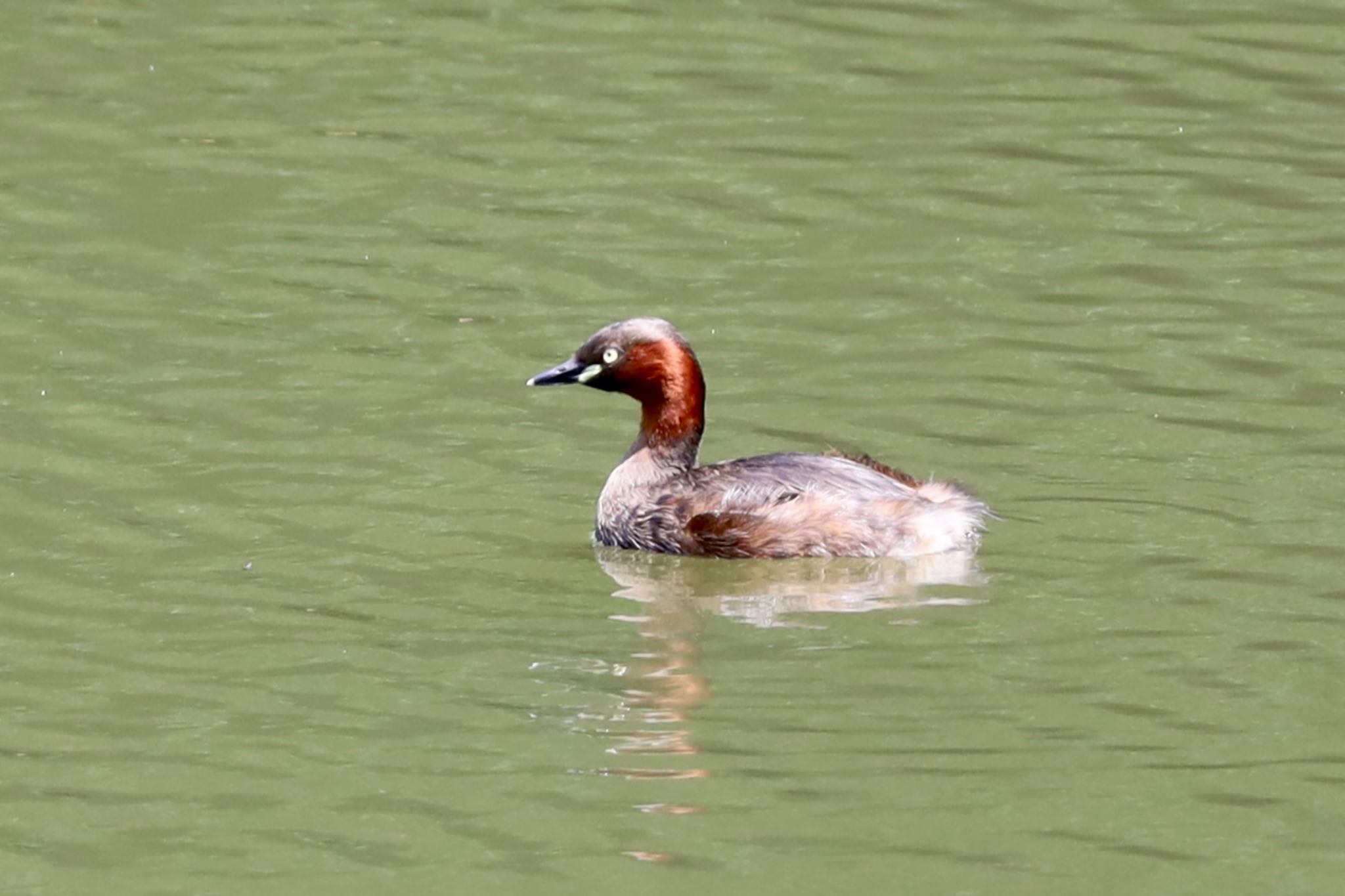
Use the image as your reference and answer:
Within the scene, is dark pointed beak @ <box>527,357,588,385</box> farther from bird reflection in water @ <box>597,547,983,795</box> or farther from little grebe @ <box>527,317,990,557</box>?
bird reflection in water @ <box>597,547,983,795</box>

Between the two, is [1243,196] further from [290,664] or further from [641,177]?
[290,664]

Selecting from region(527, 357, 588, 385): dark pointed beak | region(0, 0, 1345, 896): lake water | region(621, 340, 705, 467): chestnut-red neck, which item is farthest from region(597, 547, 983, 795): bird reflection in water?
region(527, 357, 588, 385): dark pointed beak

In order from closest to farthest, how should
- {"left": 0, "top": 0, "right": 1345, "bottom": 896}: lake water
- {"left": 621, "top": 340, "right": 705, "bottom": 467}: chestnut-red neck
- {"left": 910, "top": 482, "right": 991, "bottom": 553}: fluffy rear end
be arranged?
{"left": 0, "top": 0, "right": 1345, "bottom": 896}: lake water
{"left": 910, "top": 482, "right": 991, "bottom": 553}: fluffy rear end
{"left": 621, "top": 340, "right": 705, "bottom": 467}: chestnut-red neck

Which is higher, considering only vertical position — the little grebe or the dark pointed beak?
the dark pointed beak

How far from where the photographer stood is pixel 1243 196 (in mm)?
13453

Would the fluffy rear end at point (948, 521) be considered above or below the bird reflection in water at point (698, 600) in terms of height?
above

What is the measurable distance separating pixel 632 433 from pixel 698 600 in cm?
196

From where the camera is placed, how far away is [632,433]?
1127 cm

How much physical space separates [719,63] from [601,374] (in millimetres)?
5853

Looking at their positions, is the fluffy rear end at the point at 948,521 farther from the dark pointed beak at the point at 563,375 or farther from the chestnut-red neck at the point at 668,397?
the dark pointed beak at the point at 563,375

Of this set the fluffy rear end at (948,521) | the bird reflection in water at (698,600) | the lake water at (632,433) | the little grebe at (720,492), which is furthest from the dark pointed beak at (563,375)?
the fluffy rear end at (948,521)

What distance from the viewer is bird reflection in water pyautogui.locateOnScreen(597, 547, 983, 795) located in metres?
8.01

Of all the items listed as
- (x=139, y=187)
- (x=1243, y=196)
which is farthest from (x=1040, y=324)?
(x=139, y=187)

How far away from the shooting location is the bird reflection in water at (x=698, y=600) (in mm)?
8008
